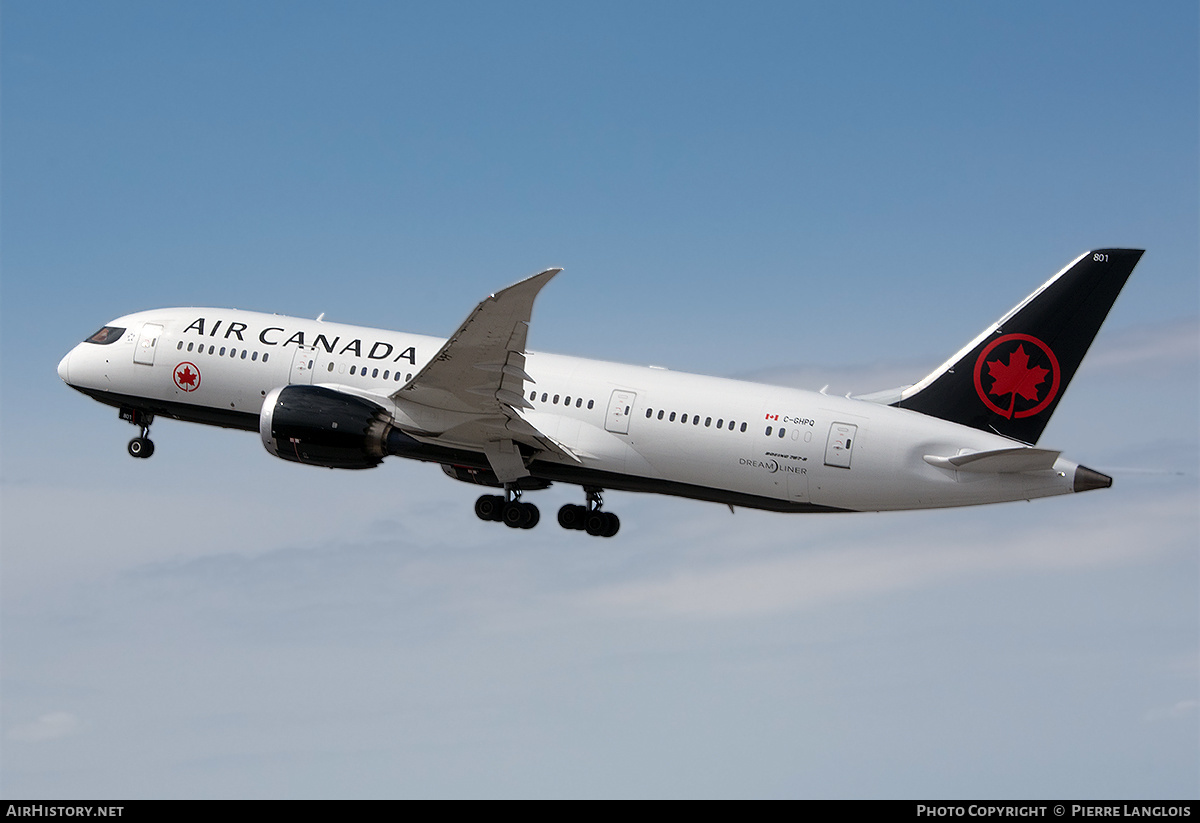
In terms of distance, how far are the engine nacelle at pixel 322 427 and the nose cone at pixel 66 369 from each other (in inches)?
453

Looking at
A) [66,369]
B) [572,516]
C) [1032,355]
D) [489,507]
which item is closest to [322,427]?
[489,507]

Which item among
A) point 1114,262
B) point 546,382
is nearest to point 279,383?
point 546,382

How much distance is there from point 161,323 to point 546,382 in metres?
14.7

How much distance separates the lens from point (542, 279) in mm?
37188

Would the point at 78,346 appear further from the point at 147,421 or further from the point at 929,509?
the point at 929,509

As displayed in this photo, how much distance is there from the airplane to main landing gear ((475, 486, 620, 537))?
6cm

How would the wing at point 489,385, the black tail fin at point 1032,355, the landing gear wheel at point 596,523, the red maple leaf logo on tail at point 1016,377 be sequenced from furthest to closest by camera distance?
the landing gear wheel at point 596,523, the red maple leaf logo on tail at point 1016,377, the black tail fin at point 1032,355, the wing at point 489,385

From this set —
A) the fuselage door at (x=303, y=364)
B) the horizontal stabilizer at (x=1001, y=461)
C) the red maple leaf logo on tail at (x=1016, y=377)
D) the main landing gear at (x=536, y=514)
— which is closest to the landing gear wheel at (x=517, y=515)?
the main landing gear at (x=536, y=514)

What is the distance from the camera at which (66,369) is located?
51.2 metres

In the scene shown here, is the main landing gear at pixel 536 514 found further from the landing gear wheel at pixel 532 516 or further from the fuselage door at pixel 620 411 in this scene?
the fuselage door at pixel 620 411

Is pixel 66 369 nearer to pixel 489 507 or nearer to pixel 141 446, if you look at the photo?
pixel 141 446

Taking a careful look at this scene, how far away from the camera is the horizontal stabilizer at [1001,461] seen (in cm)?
3956

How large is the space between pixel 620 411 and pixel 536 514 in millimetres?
4957

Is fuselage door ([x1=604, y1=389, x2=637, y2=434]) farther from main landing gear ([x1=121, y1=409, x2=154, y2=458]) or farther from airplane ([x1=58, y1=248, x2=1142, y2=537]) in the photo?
main landing gear ([x1=121, y1=409, x2=154, y2=458])
